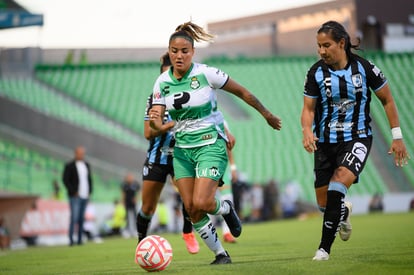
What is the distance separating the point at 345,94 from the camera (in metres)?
8.52

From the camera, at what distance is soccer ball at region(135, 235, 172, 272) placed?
8281 mm

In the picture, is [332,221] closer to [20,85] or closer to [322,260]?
[322,260]

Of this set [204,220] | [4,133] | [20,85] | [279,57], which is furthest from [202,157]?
[279,57]

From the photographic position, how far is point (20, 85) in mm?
38344

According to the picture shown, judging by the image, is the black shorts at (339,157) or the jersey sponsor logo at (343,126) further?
the jersey sponsor logo at (343,126)

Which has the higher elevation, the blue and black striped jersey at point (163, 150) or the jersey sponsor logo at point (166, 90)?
the jersey sponsor logo at point (166, 90)

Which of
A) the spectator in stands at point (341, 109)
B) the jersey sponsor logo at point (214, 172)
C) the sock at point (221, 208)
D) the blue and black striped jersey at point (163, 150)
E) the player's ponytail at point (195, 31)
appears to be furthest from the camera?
the blue and black striped jersey at point (163, 150)

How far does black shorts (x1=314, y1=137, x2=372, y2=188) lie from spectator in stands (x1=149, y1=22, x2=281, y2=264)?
0.64 m

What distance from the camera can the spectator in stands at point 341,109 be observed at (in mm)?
8391

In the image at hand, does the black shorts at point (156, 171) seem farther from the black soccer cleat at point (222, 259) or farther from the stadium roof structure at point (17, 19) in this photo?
the stadium roof structure at point (17, 19)

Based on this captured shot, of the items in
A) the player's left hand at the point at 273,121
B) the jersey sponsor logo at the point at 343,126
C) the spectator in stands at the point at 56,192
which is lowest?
the spectator in stands at the point at 56,192

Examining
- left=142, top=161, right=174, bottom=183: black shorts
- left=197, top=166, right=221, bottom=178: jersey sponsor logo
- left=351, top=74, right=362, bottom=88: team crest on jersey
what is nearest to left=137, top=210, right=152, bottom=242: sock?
left=142, top=161, right=174, bottom=183: black shorts

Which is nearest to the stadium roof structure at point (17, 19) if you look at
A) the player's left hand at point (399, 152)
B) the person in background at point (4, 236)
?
the person in background at point (4, 236)

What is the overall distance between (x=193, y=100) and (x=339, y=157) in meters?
1.67
